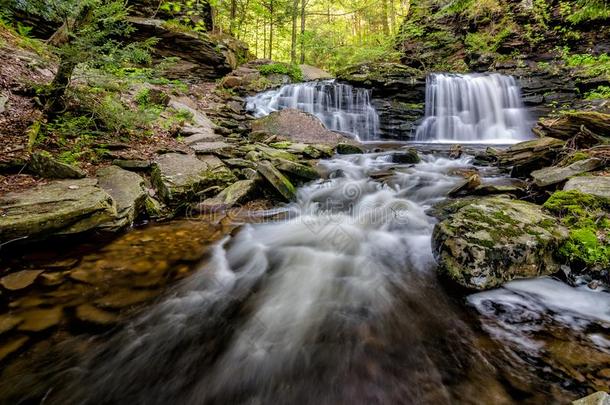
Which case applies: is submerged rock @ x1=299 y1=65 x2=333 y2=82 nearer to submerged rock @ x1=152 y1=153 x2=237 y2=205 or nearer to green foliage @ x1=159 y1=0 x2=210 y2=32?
green foliage @ x1=159 y1=0 x2=210 y2=32

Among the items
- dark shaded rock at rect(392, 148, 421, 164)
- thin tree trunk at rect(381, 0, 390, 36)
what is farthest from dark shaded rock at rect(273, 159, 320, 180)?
thin tree trunk at rect(381, 0, 390, 36)

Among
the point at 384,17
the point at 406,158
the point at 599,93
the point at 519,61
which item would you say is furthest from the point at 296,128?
the point at 384,17

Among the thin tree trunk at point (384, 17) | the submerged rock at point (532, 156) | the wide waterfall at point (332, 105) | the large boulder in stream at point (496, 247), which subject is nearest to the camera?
the large boulder in stream at point (496, 247)

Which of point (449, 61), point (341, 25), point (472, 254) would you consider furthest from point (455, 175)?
point (341, 25)

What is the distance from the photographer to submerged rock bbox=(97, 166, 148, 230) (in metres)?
3.73

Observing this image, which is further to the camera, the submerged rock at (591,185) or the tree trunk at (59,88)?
the tree trunk at (59,88)

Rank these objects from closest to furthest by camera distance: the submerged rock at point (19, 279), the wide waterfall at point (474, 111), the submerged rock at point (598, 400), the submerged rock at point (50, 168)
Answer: the submerged rock at point (598, 400) → the submerged rock at point (19, 279) → the submerged rock at point (50, 168) → the wide waterfall at point (474, 111)

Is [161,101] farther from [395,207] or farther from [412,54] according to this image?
[412,54]

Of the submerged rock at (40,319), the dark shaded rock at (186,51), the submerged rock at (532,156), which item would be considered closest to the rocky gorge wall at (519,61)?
the submerged rock at (532,156)

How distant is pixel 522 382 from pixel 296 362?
1496mm

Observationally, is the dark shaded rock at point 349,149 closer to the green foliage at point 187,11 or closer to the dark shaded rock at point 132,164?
the green foliage at point 187,11

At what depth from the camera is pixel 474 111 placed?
434 inches

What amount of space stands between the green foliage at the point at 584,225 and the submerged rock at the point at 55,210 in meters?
5.01

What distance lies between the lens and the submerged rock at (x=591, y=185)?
3483mm
